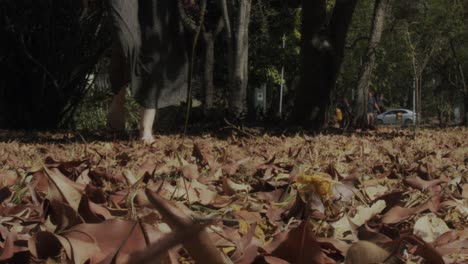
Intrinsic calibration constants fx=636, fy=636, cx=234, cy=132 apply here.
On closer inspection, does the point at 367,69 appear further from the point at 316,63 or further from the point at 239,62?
the point at 316,63

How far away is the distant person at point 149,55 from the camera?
14.9ft

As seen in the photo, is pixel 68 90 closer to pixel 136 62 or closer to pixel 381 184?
pixel 136 62

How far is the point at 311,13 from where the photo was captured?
394 inches

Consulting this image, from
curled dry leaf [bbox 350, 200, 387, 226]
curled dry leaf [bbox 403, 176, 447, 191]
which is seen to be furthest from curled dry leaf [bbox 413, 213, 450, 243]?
curled dry leaf [bbox 403, 176, 447, 191]

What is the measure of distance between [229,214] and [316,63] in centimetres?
839

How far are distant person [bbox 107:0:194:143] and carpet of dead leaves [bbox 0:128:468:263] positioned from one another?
1.79 m

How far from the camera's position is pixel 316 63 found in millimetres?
9820

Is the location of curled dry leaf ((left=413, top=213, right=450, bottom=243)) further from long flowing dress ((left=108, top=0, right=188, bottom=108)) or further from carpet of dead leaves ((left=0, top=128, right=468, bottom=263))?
long flowing dress ((left=108, top=0, right=188, bottom=108))

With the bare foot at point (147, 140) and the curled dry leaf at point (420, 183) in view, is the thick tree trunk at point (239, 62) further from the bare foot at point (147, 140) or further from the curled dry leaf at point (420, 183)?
the curled dry leaf at point (420, 183)

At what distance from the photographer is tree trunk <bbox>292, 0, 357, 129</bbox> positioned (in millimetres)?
9773

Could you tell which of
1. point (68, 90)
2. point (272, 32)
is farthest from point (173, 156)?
point (272, 32)

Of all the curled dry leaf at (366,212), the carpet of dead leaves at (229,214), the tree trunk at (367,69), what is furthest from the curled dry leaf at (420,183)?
the tree trunk at (367,69)

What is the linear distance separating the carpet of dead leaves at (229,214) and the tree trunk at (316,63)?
6.86m

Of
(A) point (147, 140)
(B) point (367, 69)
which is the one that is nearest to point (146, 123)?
(A) point (147, 140)
